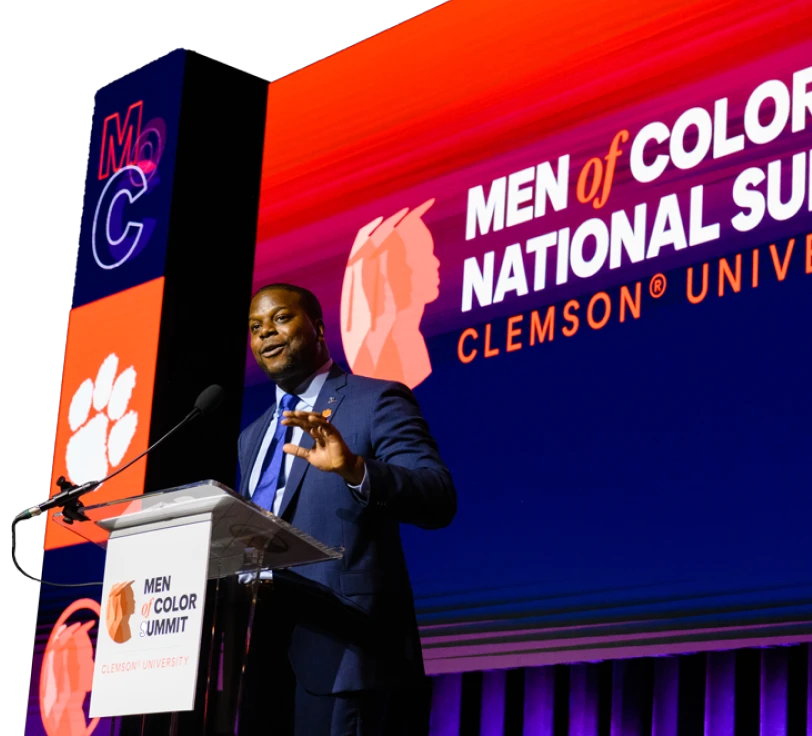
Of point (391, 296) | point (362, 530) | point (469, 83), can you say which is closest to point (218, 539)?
point (362, 530)

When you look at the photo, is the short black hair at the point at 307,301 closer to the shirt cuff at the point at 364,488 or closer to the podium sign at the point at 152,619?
the shirt cuff at the point at 364,488

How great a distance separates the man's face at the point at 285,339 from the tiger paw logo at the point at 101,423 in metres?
1.07

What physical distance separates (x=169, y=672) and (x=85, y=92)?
4076mm

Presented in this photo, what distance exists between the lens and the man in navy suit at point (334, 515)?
338cm

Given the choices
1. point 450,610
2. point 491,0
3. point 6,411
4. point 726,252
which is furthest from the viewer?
point 6,411

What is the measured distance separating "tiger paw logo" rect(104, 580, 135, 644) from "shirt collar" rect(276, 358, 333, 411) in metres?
1.33

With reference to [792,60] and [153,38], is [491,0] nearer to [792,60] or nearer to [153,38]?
[792,60]

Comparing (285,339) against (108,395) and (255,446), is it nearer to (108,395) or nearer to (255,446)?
(255,446)

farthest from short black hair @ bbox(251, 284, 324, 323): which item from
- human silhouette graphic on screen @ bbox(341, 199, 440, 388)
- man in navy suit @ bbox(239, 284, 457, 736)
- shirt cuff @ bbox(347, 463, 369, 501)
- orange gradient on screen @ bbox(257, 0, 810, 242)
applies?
shirt cuff @ bbox(347, 463, 369, 501)

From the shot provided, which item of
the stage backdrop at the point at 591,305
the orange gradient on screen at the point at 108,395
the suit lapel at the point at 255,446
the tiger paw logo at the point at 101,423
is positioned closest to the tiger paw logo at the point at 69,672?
the orange gradient on screen at the point at 108,395

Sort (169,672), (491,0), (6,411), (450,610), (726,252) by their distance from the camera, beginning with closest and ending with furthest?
(169,672) < (726,252) < (450,610) < (491,0) < (6,411)

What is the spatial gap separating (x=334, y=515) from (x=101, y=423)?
68.5 inches

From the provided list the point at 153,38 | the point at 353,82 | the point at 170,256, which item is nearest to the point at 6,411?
the point at 170,256

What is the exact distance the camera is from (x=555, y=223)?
4406mm
